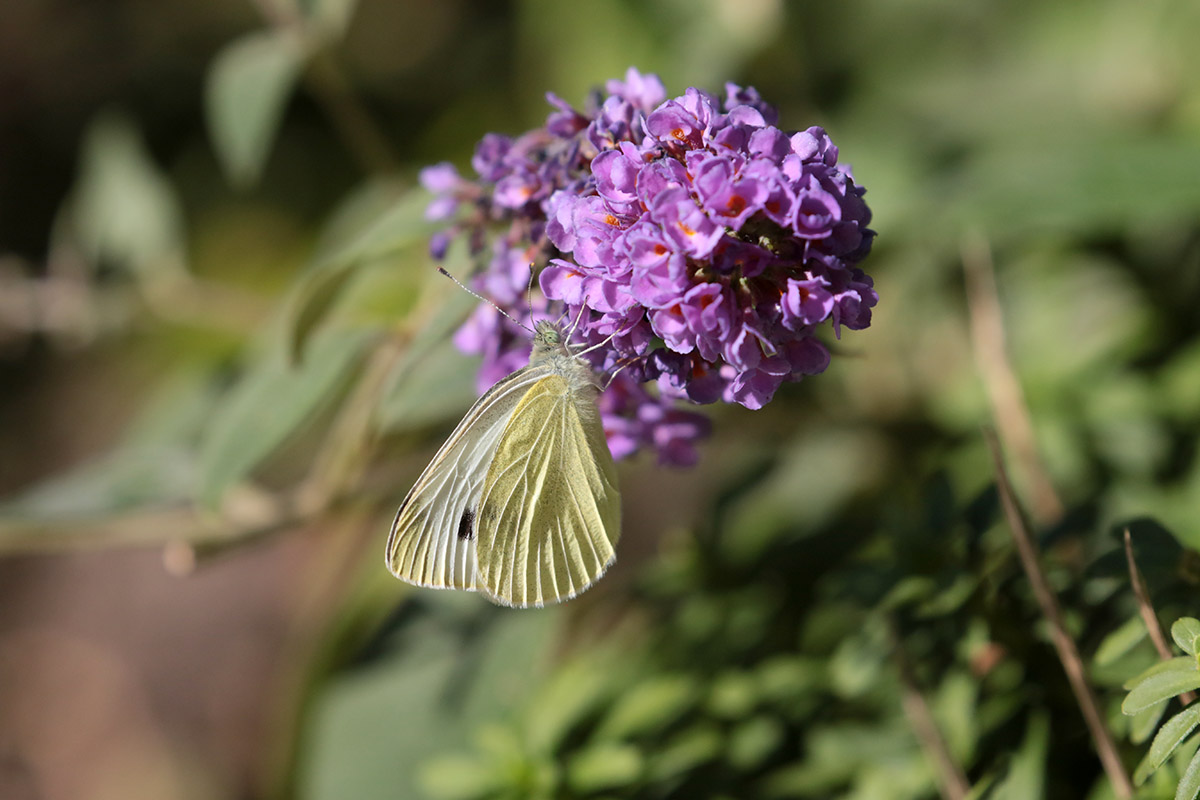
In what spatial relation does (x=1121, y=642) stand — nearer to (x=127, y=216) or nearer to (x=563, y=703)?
(x=563, y=703)

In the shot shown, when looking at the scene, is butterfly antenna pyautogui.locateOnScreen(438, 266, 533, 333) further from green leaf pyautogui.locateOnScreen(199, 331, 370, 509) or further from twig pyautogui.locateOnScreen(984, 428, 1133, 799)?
twig pyautogui.locateOnScreen(984, 428, 1133, 799)


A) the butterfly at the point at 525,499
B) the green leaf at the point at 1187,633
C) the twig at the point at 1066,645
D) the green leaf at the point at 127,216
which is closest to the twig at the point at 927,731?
the twig at the point at 1066,645

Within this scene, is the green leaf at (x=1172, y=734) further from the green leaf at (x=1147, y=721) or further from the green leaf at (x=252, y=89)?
the green leaf at (x=252, y=89)

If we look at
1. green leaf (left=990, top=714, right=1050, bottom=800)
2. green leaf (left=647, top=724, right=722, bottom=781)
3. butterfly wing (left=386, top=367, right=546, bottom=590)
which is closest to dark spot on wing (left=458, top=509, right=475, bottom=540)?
butterfly wing (left=386, top=367, right=546, bottom=590)

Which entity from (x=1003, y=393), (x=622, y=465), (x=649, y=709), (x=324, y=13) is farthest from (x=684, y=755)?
(x=324, y=13)

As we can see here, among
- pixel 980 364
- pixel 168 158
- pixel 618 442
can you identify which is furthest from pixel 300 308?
pixel 168 158
